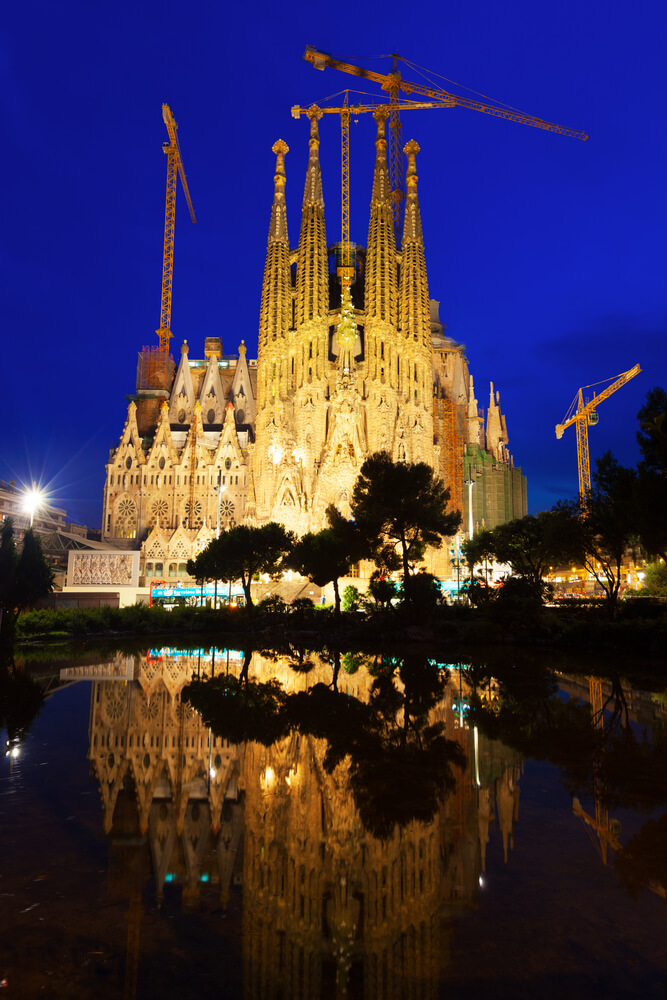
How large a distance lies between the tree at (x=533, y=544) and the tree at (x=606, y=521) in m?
0.47

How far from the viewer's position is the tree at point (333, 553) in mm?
32906

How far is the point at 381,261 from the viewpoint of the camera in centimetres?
6825

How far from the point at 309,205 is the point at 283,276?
29.5 feet

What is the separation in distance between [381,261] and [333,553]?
4655 cm

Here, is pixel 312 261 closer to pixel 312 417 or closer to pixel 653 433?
pixel 312 417

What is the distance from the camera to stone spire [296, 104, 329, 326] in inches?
2606

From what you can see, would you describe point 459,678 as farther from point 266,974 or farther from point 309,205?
point 309,205

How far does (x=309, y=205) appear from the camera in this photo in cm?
6919

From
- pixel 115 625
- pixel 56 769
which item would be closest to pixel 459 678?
pixel 56 769

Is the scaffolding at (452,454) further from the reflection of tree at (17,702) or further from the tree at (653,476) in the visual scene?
the reflection of tree at (17,702)

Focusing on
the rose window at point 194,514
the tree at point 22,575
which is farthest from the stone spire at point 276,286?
the tree at point 22,575

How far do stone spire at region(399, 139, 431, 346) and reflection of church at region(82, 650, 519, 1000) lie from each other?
63.8m

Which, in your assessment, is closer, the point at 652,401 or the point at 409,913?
the point at 409,913

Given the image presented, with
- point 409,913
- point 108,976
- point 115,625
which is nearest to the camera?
point 108,976
